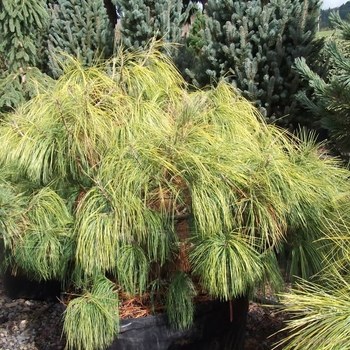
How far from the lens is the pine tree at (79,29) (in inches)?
144

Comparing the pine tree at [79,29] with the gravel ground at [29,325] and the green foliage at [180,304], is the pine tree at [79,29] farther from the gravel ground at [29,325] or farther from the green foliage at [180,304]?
the green foliage at [180,304]

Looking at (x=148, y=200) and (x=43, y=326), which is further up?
(x=148, y=200)

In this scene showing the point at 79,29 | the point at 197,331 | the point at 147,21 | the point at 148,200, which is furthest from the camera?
the point at 79,29

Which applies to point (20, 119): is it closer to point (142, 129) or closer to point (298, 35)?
point (142, 129)

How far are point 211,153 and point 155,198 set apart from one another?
0.27 m

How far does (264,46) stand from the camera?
2.94 m

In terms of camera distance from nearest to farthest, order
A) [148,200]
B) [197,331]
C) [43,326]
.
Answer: [148,200]
[197,331]
[43,326]

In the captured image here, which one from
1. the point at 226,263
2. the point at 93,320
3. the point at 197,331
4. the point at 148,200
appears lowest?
the point at 197,331

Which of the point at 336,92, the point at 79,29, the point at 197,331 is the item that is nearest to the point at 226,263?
the point at 197,331

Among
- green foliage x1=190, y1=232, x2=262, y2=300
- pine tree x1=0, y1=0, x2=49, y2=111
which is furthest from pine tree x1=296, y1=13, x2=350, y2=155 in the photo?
pine tree x1=0, y1=0, x2=49, y2=111

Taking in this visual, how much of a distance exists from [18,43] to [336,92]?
2449mm

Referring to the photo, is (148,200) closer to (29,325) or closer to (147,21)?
(29,325)

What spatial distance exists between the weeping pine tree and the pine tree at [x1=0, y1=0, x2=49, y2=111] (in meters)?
1.62

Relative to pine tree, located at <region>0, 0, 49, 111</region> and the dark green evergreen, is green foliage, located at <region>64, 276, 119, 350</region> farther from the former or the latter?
pine tree, located at <region>0, 0, 49, 111</region>
